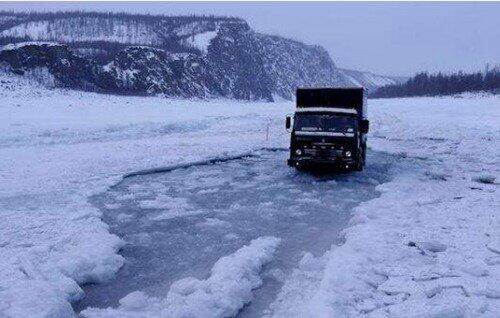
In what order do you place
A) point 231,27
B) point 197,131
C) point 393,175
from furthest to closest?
point 231,27, point 197,131, point 393,175

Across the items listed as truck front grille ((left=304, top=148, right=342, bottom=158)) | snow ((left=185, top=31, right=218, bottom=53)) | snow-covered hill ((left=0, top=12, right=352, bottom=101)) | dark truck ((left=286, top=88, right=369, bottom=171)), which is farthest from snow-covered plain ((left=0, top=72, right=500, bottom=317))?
snow ((left=185, top=31, right=218, bottom=53))

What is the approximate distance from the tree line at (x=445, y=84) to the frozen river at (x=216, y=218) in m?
92.8

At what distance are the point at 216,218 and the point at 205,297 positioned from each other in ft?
13.7

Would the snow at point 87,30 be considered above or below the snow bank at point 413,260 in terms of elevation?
above

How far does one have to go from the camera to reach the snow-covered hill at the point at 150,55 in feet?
224

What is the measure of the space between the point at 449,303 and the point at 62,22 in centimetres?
14563

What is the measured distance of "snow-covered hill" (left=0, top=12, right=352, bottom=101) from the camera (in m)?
68.2

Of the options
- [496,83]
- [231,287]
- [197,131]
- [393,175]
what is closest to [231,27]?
[496,83]

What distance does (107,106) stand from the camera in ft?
142

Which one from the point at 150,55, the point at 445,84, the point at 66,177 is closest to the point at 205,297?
the point at 66,177

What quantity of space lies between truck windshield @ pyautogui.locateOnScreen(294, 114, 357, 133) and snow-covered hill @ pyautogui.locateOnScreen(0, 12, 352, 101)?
5468 centimetres

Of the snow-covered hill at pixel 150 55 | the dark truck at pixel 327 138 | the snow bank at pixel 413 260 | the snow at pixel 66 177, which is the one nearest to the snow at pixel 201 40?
the snow-covered hill at pixel 150 55

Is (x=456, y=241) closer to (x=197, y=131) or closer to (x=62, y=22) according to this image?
(x=197, y=131)

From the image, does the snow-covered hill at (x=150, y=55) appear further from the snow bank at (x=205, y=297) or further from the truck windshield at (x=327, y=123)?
the snow bank at (x=205, y=297)
